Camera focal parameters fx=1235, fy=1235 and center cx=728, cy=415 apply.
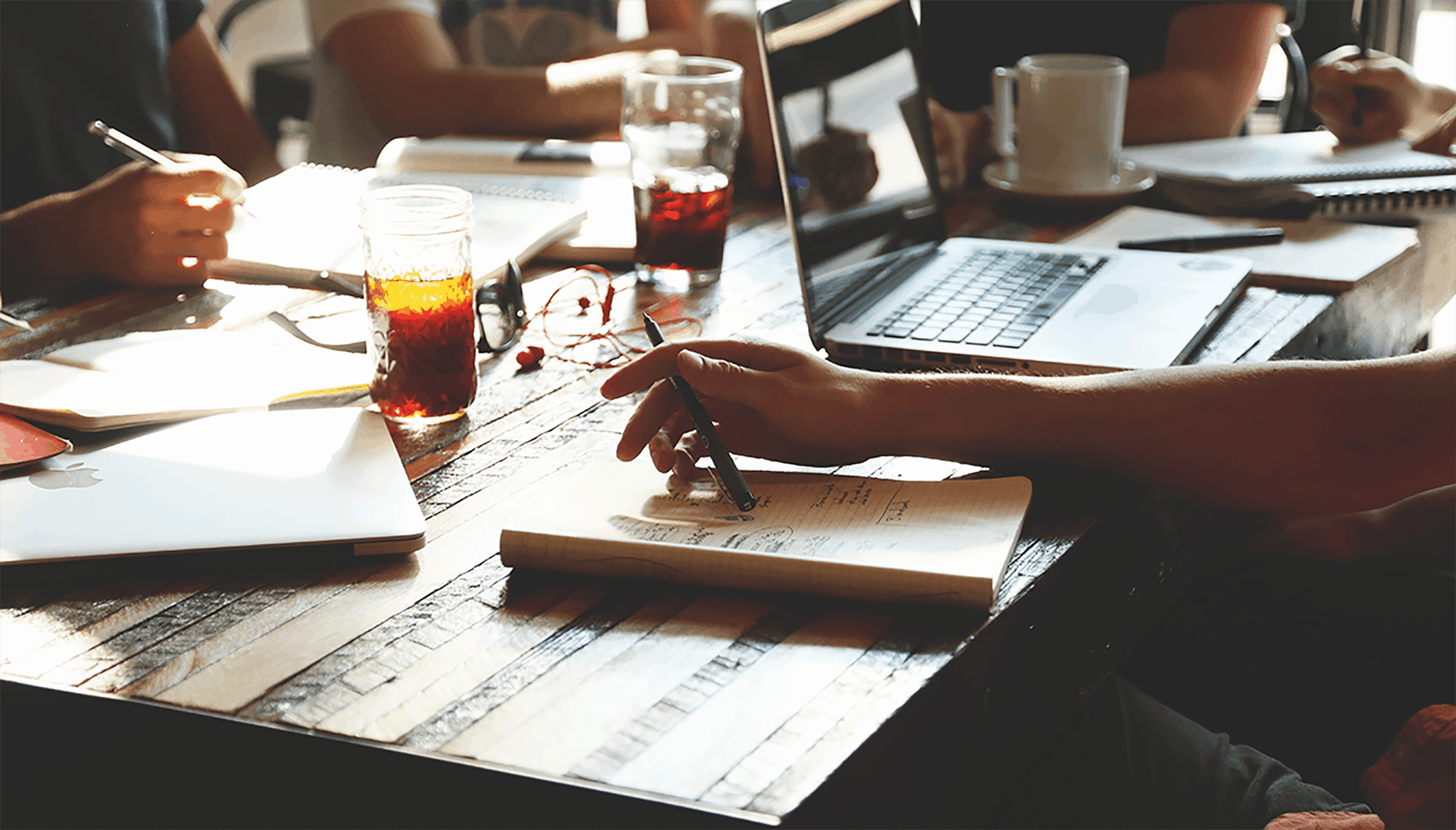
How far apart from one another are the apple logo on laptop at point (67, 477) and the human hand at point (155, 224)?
48cm

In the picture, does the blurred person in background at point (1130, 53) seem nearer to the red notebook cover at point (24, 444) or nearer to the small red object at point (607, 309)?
the small red object at point (607, 309)

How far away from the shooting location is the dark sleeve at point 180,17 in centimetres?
205

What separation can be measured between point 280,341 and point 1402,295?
3.92 ft

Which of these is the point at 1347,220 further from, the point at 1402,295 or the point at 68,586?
the point at 68,586

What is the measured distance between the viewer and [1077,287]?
119 cm

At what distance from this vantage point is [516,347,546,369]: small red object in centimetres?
106

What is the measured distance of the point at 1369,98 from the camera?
67.8 inches

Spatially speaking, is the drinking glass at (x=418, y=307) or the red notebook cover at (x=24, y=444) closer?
the red notebook cover at (x=24, y=444)

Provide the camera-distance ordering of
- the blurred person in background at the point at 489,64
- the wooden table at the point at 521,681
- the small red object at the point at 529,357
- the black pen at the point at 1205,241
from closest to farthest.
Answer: the wooden table at the point at 521,681 < the small red object at the point at 529,357 < the black pen at the point at 1205,241 < the blurred person in background at the point at 489,64

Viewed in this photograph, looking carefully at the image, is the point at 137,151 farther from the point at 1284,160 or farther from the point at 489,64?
the point at 489,64

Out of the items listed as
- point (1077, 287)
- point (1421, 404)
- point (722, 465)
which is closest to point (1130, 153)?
point (1077, 287)

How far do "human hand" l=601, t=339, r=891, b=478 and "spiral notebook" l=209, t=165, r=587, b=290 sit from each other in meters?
0.37

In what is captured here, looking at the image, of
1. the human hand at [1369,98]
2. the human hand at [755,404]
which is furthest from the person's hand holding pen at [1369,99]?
the human hand at [755,404]

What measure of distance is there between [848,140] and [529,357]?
15.6 inches
